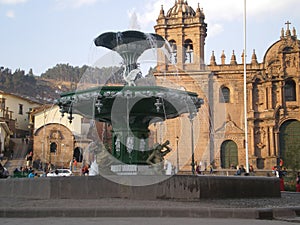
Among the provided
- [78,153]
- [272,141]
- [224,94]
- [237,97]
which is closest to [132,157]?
[272,141]

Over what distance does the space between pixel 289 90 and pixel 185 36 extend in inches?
388

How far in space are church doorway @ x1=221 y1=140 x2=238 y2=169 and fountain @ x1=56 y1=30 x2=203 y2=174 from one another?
999 inches

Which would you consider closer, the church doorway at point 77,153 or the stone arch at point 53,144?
the stone arch at point 53,144

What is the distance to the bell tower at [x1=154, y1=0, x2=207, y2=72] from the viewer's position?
3953 centimetres

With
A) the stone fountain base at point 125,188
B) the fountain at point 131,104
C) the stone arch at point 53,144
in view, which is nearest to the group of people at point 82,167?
the fountain at point 131,104

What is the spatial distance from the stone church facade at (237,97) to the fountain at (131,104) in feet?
78.5

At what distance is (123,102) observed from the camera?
37.6ft

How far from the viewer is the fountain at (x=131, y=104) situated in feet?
36.6

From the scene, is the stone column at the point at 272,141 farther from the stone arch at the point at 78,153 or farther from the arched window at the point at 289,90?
the stone arch at the point at 78,153

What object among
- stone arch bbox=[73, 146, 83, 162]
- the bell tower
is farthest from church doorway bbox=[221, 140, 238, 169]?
stone arch bbox=[73, 146, 83, 162]

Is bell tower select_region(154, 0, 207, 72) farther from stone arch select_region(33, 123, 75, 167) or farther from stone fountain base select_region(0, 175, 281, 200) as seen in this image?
stone fountain base select_region(0, 175, 281, 200)

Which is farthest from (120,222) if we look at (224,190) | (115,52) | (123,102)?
(115,52)

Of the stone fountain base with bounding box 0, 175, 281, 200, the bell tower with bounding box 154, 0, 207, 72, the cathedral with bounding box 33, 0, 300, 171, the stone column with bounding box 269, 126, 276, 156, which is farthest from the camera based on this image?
the bell tower with bounding box 154, 0, 207, 72

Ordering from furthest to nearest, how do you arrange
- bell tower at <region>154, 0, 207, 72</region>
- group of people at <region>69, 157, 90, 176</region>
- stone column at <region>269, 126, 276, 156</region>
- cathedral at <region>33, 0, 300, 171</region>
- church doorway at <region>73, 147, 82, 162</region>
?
church doorway at <region>73, 147, 82, 162</region> → bell tower at <region>154, 0, 207, 72</region> → cathedral at <region>33, 0, 300, 171</region> → stone column at <region>269, 126, 276, 156</region> → group of people at <region>69, 157, 90, 176</region>
